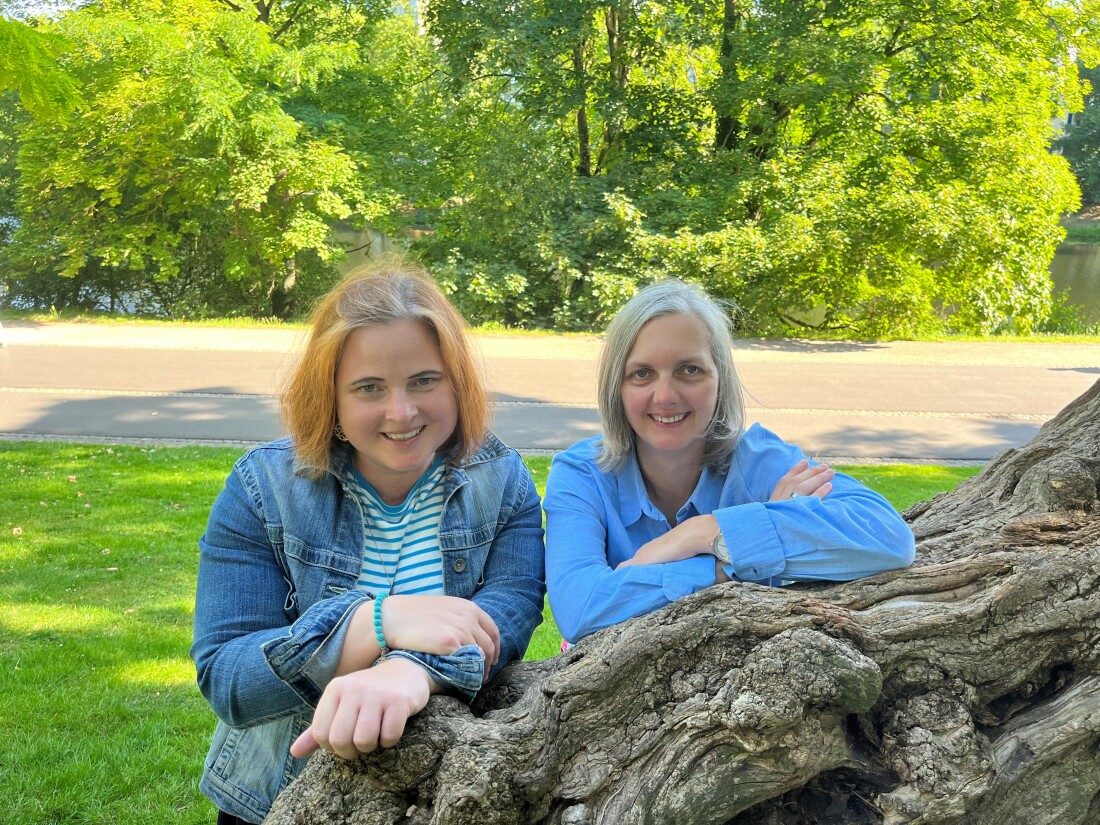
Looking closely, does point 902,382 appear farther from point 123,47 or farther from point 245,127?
point 123,47

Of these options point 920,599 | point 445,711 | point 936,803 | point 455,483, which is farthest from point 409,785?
point 920,599

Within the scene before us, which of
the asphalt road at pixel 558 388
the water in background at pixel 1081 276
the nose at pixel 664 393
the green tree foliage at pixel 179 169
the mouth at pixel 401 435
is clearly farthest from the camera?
the water in background at pixel 1081 276

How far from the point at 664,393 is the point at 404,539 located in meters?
0.68

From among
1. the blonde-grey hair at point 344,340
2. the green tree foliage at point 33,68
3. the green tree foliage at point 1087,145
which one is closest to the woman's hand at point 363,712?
the blonde-grey hair at point 344,340

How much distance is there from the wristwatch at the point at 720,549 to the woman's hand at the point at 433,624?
0.52 m

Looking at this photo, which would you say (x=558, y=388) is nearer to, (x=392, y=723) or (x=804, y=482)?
(x=804, y=482)

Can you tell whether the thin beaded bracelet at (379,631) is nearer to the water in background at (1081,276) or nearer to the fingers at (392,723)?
the fingers at (392,723)

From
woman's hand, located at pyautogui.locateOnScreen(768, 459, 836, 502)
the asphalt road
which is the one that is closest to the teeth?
woman's hand, located at pyautogui.locateOnScreen(768, 459, 836, 502)

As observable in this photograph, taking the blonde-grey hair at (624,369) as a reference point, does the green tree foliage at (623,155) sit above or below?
above

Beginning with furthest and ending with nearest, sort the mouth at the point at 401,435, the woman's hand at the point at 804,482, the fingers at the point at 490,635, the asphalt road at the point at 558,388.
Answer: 1. the asphalt road at the point at 558,388
2. the woman's hand at the point at 804,482
3. the mouth at the point at 401,435
4. the fingers at the point at 490,635

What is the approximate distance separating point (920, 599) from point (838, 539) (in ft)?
0.63

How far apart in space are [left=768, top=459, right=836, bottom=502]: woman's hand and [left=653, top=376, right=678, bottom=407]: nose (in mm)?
311

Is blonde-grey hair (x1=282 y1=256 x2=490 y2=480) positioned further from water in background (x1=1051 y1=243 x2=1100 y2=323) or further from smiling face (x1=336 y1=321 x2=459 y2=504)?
water in background (x1=1051 y1=243 x2=1100 y2=323)

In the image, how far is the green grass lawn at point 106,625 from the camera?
378 centimetres
